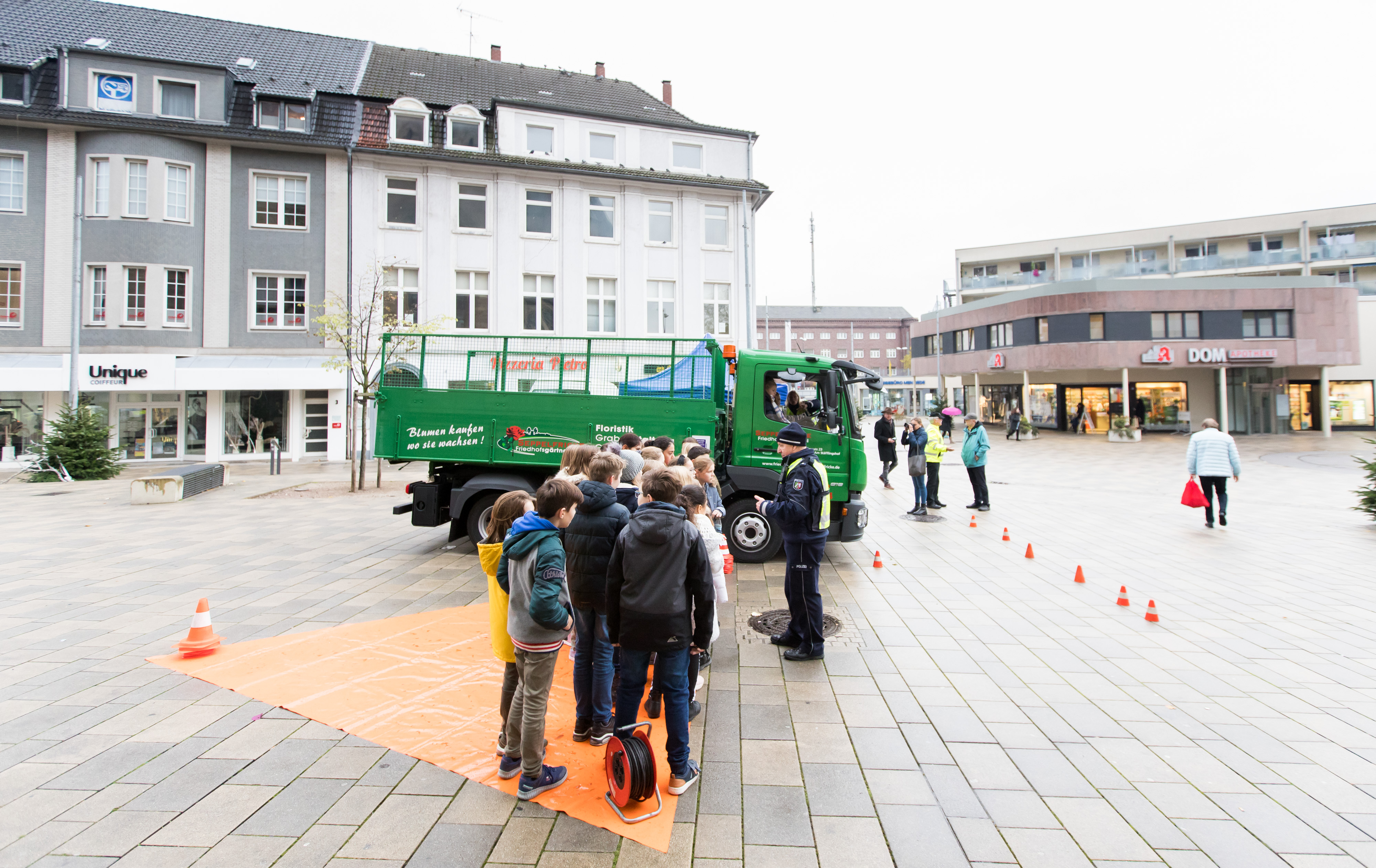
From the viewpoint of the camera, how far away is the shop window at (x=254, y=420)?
77.6ft

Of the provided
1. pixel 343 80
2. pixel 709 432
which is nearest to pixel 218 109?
pixel 343 80

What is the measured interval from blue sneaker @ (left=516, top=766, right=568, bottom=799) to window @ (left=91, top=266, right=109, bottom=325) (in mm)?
26646

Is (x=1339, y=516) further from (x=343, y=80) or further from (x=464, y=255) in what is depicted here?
(x=343, y=80)

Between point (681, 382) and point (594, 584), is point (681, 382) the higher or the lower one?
the higher one

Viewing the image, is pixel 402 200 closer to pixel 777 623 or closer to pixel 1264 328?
pixel 777 623

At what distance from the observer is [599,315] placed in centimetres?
2597

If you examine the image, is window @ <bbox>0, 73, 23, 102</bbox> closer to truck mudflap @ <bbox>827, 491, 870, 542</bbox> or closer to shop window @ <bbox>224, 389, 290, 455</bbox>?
shop window @ <bbox>224, 389, 290, 455</bbox>

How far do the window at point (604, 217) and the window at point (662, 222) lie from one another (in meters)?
1.44

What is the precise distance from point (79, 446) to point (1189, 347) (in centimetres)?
4186

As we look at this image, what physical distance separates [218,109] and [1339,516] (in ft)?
106

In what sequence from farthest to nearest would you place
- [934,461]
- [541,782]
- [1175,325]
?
[1175,325], [934,461], [541,782]

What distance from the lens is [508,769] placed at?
3.52 metres

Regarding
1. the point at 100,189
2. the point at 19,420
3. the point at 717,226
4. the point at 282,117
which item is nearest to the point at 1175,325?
the point at 717,226

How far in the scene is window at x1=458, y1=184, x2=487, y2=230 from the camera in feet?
81.6
